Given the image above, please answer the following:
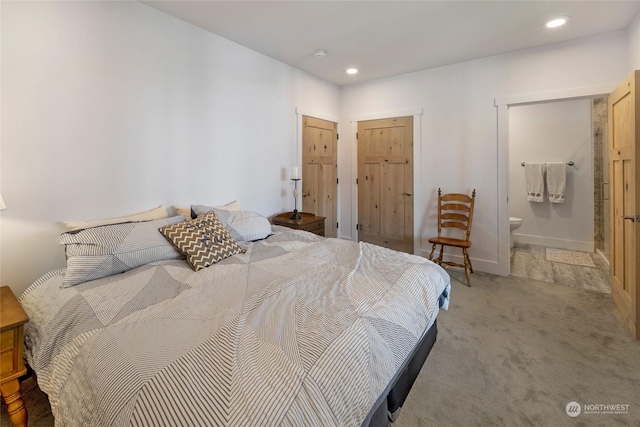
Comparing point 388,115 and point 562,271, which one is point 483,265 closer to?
point 562,271

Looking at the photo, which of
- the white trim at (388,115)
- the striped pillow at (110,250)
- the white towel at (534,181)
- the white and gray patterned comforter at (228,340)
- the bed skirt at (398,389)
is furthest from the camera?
the white towel at (534,181)

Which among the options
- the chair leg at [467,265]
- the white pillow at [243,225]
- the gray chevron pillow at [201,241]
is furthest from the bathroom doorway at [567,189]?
the gray chevron pillow at [201,241]

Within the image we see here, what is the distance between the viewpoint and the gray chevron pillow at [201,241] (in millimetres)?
1935

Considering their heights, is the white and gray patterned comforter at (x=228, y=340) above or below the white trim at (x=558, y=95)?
below

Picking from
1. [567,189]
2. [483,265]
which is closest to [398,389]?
[483,265]

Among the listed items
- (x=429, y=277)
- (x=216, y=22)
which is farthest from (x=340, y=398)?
(x=216, y=22)

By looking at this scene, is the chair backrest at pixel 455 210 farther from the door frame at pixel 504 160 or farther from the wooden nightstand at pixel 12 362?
the wooden nightstand at pixel 12 362

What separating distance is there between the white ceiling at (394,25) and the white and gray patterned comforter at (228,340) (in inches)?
80.4

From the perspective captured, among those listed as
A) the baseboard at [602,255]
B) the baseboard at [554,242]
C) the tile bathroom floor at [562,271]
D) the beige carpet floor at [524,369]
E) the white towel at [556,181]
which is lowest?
the beige carpet floor at [524,369]

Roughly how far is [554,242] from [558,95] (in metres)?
2.69

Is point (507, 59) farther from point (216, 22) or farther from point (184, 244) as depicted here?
point (184, 244)

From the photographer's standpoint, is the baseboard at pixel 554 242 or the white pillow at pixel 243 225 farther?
the baseboard at pixel 554 242

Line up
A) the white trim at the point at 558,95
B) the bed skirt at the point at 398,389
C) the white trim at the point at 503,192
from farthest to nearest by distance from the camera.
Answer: the white trim at the point at 503,192 < the white trim at the point at 558,95 < the bed skirt at the point at 398,389

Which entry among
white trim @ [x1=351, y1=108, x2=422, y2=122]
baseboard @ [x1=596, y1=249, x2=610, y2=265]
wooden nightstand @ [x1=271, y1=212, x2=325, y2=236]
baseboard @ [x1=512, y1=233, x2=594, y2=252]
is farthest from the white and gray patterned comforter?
baseboard @ [x1=512, y1=233, x2=594, y2=252]
